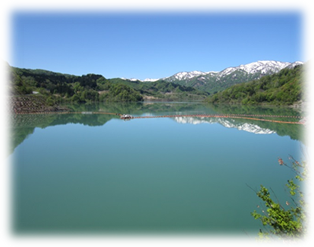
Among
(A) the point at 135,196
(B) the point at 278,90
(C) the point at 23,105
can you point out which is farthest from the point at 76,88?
(A) the point at 135,196

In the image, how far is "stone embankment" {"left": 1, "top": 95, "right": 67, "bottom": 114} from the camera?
2871 centimetres

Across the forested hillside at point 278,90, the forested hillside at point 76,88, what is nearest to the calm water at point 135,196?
the forested hillside at point 76,88

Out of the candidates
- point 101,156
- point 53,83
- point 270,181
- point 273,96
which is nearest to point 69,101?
point 53,83

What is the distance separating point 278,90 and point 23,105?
194 feet

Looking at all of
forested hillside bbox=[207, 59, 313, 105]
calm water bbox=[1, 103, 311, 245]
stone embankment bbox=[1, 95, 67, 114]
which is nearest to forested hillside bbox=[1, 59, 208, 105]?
stone embankment bbox=[1, 95, 67, 114]

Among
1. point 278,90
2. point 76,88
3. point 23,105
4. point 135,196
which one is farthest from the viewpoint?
point 76,88

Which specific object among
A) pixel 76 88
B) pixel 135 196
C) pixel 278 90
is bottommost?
pixel 135 196

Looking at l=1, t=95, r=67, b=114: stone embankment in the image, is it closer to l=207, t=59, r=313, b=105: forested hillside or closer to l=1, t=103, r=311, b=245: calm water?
l=1, t=103, r=311, b=245: calm water

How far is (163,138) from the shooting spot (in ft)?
51.7

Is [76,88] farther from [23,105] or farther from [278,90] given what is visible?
[278,90]

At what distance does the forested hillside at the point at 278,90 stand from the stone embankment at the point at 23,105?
153ft

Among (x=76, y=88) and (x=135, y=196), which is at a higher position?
(x=76, y=88)

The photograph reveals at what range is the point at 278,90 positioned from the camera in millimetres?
59312

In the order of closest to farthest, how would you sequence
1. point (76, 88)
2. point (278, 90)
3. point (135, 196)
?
point (135, 196) < point (278, 90) < point (76, 88)
